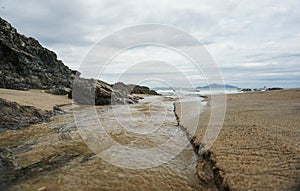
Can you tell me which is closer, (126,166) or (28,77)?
(126,166)

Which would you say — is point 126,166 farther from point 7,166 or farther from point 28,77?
point 28,77

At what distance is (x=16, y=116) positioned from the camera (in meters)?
8.89

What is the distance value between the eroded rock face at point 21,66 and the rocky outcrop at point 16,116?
7.70 metres

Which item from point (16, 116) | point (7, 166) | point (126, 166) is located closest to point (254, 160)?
point (126, 166)

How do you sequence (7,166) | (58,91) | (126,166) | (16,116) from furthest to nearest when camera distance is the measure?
(58,91) < (16,116) < (126,166) < (7,166)

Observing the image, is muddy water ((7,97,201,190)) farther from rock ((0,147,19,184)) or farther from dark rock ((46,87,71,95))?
dark rock ((46,87,71,95))

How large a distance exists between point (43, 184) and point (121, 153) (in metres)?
2.11

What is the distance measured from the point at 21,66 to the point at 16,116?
1188 cm

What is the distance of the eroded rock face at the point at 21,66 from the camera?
1734 centimetres

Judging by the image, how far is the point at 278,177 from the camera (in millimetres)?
3428

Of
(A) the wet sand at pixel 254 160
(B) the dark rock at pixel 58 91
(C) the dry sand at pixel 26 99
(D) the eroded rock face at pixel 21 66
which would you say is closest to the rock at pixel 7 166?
(A) the wet sand at pixel 254 160

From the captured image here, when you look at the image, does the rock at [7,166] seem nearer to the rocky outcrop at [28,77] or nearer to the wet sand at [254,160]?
the wet sand at [254,160]

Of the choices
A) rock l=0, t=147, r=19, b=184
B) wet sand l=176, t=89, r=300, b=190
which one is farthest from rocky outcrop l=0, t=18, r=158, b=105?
wet sand l=176, t=89, r=300, b=190

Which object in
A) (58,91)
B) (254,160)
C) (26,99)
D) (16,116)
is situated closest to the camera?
(254,160)
